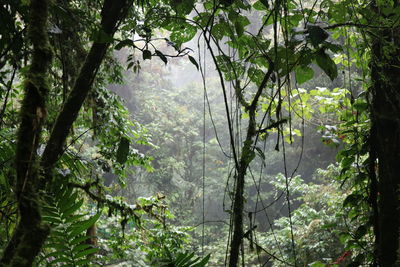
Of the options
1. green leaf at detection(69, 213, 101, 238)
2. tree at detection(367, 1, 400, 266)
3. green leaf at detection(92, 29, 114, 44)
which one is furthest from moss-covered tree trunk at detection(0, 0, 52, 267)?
tree at detection(367, 1, 400, 266)

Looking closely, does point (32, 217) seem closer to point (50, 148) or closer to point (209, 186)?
point (50, 148)

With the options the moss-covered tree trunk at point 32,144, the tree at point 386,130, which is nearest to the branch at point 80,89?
the moss-covered tree trunk at point 32,144

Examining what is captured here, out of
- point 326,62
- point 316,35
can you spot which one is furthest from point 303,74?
point 316,35

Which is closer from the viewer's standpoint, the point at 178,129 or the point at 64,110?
the point at 64,110

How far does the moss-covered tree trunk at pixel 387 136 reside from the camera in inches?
35.2

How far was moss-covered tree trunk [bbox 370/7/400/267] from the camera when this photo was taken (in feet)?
2.93

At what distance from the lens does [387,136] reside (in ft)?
3.13

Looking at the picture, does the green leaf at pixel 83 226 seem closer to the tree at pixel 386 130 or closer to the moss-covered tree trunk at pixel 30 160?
the moss-covered tree trunk at pixel 30 160

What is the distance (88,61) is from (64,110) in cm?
14

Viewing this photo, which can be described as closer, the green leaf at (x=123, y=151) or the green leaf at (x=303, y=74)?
the green leaf at (x=303, y=74)

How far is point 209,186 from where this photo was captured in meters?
10.2

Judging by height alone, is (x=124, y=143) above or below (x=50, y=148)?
above

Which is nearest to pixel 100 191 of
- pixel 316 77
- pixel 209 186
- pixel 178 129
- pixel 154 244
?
pixel 154 244

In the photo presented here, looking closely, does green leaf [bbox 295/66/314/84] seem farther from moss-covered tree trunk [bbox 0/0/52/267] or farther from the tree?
moss-covered tree trunk [bbox 0/0/52/267]
